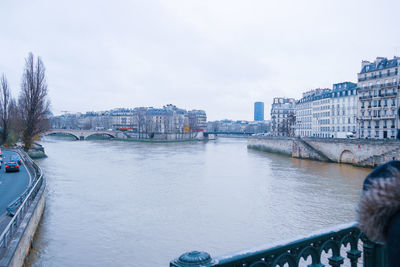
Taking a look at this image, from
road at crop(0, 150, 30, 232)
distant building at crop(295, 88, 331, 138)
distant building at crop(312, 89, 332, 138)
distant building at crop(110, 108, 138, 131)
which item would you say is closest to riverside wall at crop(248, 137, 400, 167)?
distant building at crop(312, 89, 332, 138)

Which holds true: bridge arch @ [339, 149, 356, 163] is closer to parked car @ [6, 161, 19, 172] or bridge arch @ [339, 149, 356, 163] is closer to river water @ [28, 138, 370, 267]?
river water @ [28, 138, 370, 267]

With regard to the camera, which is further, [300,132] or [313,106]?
[300,132]

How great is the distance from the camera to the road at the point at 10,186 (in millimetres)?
11883

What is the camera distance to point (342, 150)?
35250 mm

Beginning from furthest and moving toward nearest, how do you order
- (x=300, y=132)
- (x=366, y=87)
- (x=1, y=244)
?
(x=300, y=132), (x=366, y=87), (x=1, y=244)

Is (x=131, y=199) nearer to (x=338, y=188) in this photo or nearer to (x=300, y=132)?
(x=338, y=188)

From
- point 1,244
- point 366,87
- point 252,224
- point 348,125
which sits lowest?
point 252,224

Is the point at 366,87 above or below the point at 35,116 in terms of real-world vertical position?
above

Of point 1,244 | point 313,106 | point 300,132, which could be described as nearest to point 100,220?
point 1,244

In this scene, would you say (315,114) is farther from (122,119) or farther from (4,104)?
(122,119)

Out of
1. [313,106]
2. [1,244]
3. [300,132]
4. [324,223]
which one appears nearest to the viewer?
[1,244]

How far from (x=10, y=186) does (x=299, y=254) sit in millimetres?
16990

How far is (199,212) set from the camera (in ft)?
47.7

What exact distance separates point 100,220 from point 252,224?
607 centimetres
